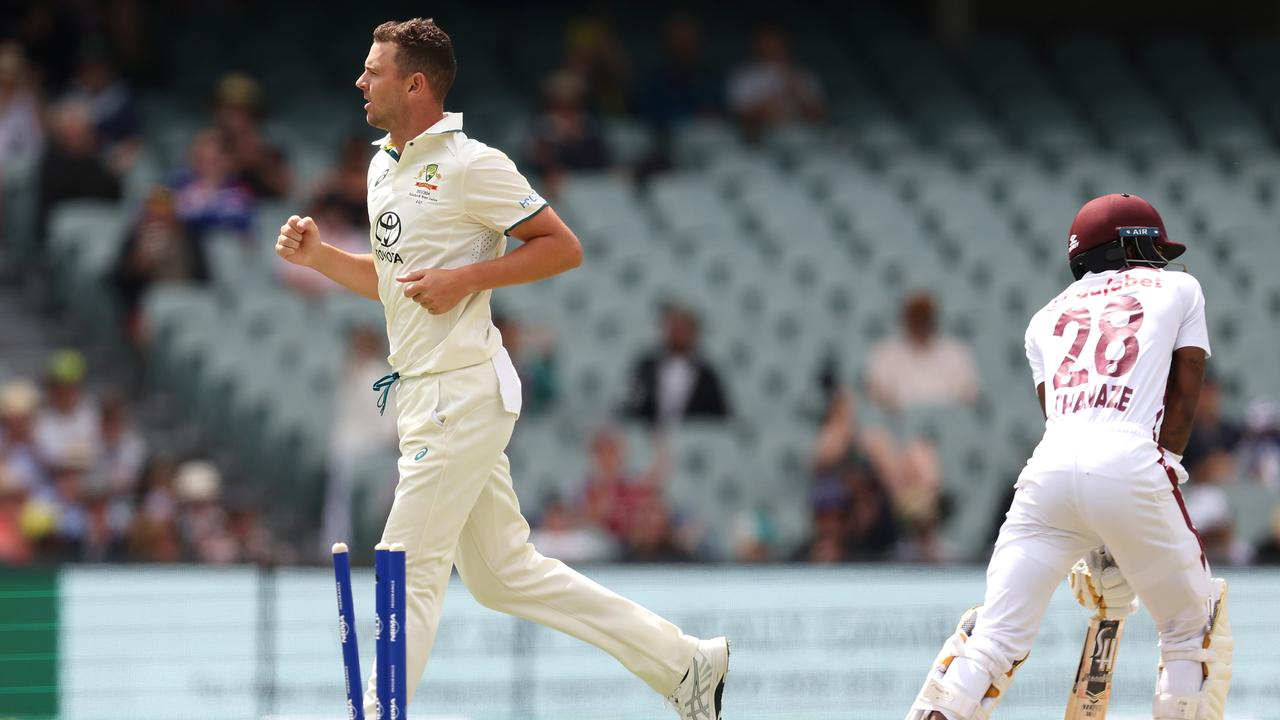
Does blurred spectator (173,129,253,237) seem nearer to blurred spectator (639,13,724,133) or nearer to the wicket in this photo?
blurred spectator (639,13,724,133)

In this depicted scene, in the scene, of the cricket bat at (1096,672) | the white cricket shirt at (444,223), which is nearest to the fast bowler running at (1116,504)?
the cricket bat at (1096,672)

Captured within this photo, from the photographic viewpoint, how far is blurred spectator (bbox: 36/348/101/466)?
36.4 feet

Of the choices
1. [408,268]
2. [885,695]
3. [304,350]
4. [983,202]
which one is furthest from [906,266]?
[408,268]

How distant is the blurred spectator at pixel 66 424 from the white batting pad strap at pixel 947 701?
6.79 meters

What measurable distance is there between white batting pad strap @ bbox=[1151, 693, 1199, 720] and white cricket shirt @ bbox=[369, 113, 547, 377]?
87.8 inches

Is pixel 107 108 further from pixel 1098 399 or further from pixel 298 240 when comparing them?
pixel 1098 399

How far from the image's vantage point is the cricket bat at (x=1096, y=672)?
591 centimetres

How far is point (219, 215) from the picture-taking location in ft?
41.1

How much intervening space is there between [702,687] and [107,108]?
8.82m

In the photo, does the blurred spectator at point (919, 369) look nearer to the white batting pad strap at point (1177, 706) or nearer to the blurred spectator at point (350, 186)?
the blurred spectator at point (350, 186)

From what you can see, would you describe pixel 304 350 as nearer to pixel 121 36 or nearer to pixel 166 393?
pixel 166 393

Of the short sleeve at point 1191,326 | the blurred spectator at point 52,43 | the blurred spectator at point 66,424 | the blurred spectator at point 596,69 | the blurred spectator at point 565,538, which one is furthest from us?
the blurred spectator at point 596,69

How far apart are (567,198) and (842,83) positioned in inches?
158

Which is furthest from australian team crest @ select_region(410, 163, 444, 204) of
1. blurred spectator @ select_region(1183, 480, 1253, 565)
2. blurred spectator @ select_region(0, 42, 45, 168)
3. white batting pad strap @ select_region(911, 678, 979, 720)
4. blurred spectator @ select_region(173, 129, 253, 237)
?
blurred spectator @ select_region(0, 42, 45, 168)
